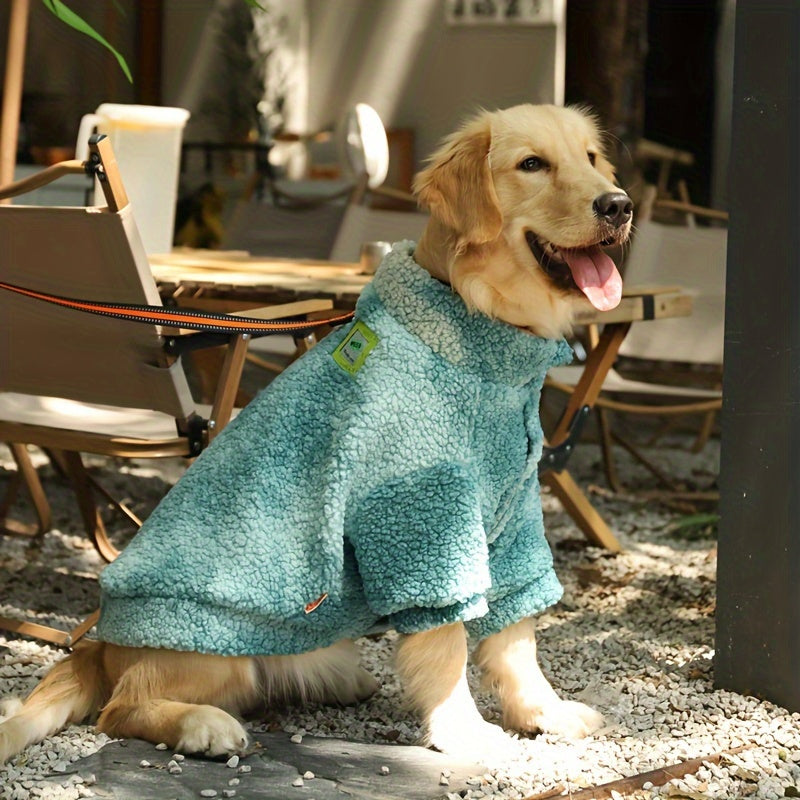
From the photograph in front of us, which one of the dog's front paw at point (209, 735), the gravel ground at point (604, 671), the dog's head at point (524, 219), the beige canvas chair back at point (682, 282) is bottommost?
the gravel ground at point (604, 671)

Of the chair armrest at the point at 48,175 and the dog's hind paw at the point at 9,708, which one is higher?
the chair armrest at the point at 48,175

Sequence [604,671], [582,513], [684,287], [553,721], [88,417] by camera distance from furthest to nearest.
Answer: [684,287] < [582,513] < [88,417] < [604,671] < [553,721]

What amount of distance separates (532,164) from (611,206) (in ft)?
0.71

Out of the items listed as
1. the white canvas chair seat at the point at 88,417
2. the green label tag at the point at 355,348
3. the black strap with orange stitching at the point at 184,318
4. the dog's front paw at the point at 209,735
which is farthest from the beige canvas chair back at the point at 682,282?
the dog's front paw at the point at 209,735

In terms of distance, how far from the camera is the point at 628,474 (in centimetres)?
561

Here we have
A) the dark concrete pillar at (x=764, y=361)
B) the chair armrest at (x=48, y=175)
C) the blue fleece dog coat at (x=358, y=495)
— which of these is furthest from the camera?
the chair armrest at (x=48, y=175)

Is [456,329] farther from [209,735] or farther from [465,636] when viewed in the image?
[209,735]

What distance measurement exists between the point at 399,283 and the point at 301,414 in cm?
33

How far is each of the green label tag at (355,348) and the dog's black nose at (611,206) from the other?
20.1 inches

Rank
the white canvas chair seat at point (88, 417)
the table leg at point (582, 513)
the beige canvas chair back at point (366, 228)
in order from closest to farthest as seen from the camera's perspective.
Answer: the white canvas chair seat at point (88, 417) < the table leg at point (582, 513) < the beige canvas chair back at point (366, 228)

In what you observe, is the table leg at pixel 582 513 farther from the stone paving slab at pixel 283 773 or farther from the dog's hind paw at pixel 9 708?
the dog's hind paw at pixel 9 708

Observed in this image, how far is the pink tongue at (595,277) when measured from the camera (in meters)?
2.55

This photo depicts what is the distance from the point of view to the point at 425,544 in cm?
240

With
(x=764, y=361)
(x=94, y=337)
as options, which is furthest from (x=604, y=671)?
(x=94, y=337)
